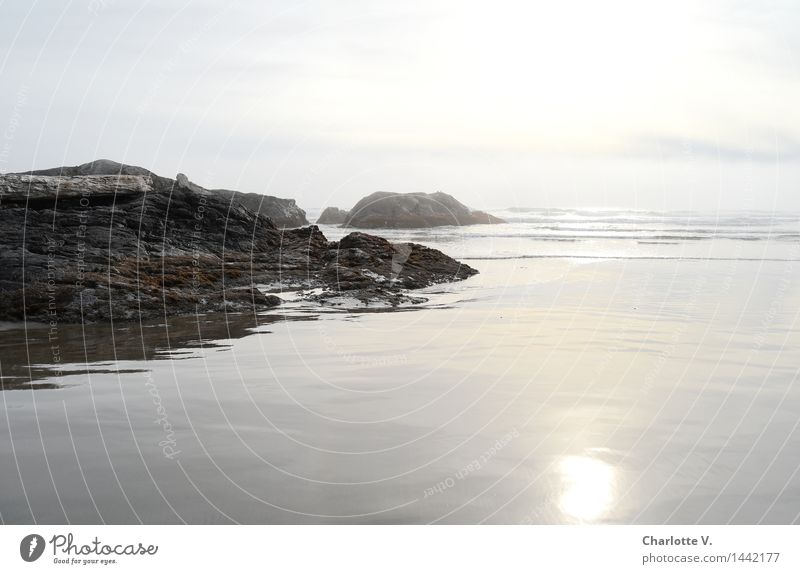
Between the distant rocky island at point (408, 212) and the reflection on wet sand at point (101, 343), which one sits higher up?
the distant rocky island at point (408, 212)

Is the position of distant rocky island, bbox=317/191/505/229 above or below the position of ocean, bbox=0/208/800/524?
above

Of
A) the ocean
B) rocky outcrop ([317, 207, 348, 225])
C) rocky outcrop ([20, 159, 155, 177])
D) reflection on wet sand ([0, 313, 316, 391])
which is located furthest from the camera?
rocky outcrop ([317, 207, 348, 225])

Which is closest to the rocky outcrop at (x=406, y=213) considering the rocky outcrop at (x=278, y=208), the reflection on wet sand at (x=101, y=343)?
the rocky outcrop at (x=278, y=208)

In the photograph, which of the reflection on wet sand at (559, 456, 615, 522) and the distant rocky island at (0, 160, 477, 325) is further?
the distant rocky island at (0, 160, 477, 325)

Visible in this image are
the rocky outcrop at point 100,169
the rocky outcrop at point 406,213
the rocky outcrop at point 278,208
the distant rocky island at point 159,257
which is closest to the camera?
the distant rocky island at point 159,257

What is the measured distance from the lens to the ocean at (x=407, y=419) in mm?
4578

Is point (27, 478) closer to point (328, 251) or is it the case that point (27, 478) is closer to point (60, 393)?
point (60, 393)

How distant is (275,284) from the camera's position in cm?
1647

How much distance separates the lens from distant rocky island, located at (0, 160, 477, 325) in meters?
12.3

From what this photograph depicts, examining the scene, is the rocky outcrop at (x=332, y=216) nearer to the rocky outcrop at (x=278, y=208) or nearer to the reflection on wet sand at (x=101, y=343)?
the rocky outcrop at (x=278, y=208)
